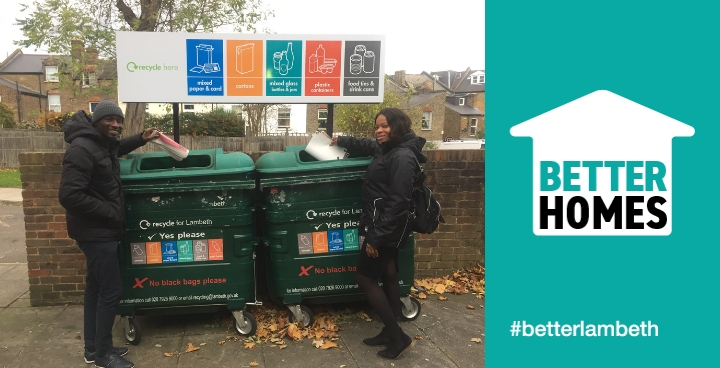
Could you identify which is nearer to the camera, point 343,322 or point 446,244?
point 343,322

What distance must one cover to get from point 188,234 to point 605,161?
297 centimetres

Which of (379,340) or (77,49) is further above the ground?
(77,49)

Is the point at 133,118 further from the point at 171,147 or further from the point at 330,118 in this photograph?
the point at 171,147

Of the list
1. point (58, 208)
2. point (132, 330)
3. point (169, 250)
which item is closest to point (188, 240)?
point (169, 250)

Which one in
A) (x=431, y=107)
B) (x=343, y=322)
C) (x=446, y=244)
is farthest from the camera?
(x=431, y=107)

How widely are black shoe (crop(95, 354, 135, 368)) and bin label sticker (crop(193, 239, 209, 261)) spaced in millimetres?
866

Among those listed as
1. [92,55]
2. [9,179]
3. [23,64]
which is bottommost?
[9,179]

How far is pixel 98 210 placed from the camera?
3.10 meters

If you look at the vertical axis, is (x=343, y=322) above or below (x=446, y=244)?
below

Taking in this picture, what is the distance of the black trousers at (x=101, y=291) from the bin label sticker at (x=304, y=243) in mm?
1338

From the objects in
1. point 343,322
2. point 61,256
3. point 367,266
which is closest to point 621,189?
point 367,266

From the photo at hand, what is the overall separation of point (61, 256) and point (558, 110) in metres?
4.49

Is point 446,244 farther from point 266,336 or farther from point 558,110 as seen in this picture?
point 558,110

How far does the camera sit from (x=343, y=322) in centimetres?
415
